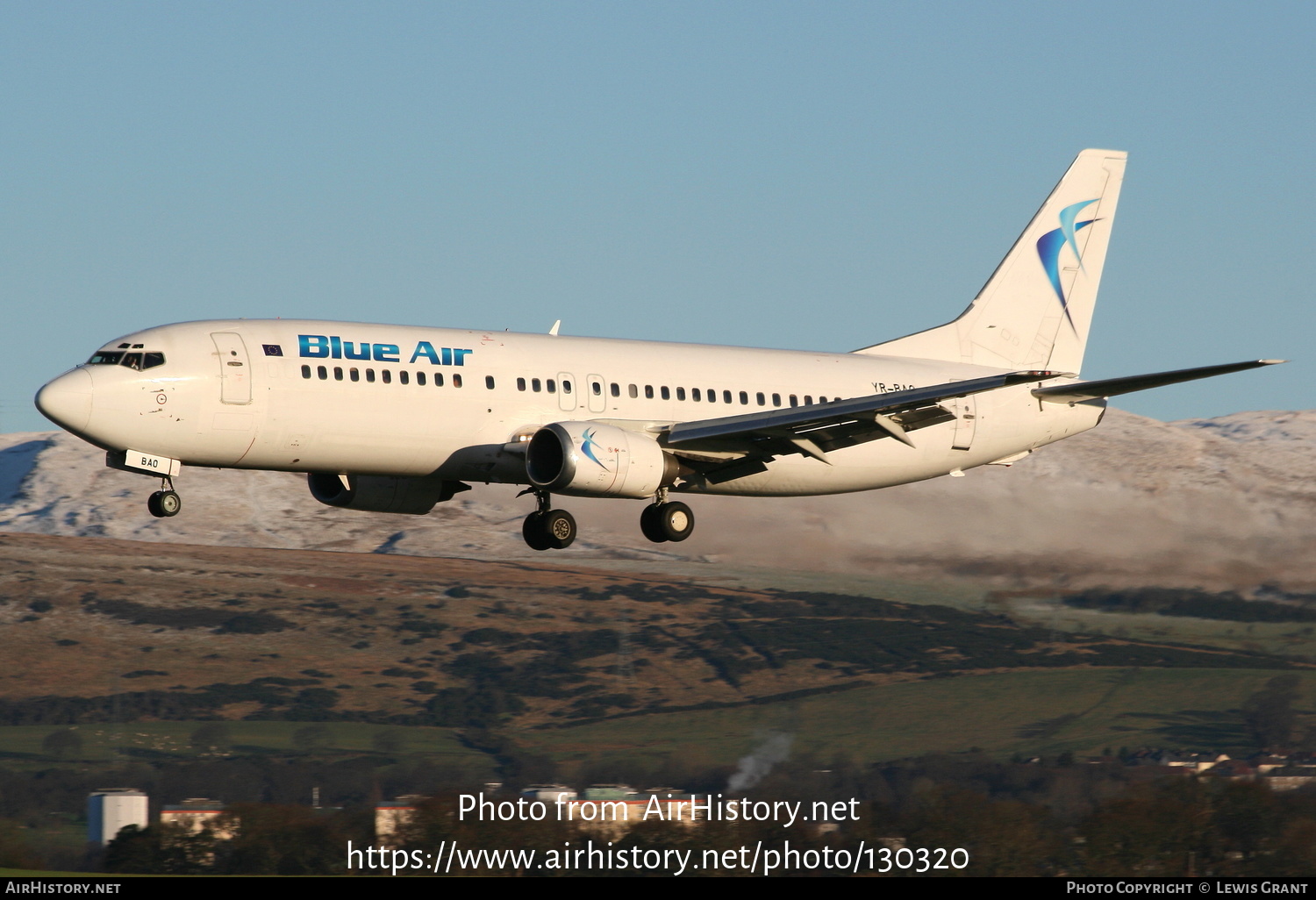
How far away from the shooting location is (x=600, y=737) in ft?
578

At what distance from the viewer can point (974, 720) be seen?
172375 millimetres

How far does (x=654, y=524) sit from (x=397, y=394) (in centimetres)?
851

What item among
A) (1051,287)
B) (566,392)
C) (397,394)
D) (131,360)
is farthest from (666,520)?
(1051,287)

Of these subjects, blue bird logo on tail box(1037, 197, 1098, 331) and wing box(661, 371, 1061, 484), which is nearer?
wing box(661, 371, 1061, 484)

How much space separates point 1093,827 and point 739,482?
62306mm

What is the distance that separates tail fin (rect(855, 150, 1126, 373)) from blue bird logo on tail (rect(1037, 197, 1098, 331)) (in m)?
0.03

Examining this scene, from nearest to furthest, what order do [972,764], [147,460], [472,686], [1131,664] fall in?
[147,460] < [972,764] < [1131,664] < [472,686]

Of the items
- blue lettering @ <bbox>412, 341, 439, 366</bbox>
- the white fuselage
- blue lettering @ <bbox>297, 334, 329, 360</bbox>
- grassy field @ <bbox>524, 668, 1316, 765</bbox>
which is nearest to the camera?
the white fuselage

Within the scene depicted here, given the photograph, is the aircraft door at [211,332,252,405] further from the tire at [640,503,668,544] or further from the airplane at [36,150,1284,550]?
the tire at [640,503,668,544]

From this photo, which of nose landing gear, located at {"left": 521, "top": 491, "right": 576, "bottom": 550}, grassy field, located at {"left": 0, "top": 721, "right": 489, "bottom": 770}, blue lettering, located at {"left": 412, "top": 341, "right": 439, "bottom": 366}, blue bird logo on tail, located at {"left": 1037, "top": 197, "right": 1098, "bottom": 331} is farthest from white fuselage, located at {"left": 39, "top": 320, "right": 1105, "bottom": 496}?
grassy field, located at {"left": 0, "top": 721, "right": 489, "bottom": 770}

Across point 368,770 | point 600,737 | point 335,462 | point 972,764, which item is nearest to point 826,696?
point 600,737

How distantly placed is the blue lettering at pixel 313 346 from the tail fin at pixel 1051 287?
816 inches

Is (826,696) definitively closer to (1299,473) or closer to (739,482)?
(1299,473)

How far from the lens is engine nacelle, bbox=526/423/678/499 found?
40312mm
